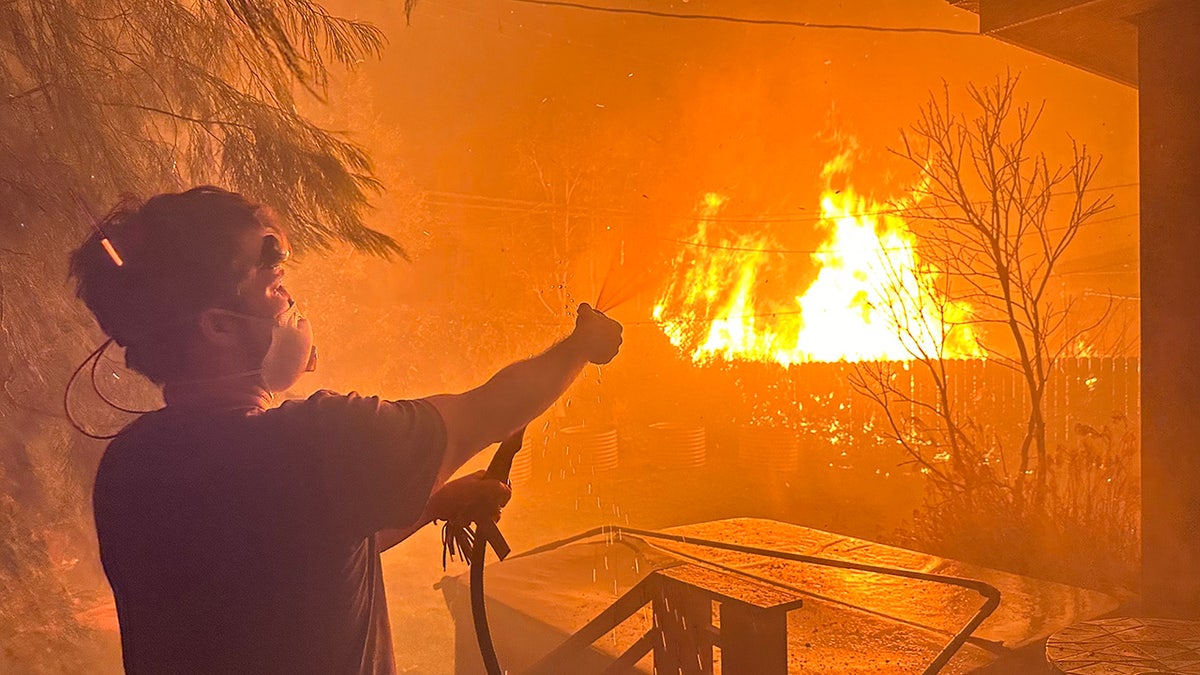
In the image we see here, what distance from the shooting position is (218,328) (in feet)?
4.98

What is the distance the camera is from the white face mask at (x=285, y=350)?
5.32 ft

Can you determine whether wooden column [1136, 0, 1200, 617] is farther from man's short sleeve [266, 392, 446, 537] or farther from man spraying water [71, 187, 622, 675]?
man's short sleeve [266, 392, 446, 537]

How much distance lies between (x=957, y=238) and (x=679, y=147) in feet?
9.69

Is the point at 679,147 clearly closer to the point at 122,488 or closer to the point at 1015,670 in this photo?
the point at 1015,670

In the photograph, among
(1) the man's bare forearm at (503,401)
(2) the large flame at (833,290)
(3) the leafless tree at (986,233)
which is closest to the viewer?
(1) the man's bare forearm at (503,401)

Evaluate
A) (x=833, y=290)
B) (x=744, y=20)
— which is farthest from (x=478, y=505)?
(x=833, y=290)

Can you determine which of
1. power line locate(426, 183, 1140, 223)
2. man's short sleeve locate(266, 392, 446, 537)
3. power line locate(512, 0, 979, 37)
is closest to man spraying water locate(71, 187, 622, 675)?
man's short sleeve locate(266, 392, 446, 537)

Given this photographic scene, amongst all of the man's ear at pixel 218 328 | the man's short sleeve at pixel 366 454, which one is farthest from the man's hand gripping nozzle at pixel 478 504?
the man's ear at pixel 218 328

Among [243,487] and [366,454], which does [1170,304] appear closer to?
[366,454]

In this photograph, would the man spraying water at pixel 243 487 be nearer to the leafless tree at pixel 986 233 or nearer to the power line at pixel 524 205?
the power line at pixel 524 205

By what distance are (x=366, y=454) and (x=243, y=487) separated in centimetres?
22

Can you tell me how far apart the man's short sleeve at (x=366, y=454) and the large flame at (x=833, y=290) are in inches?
195

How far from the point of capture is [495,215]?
5164 millimetres

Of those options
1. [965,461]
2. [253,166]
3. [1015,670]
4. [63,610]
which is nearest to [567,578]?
[1015,670]
